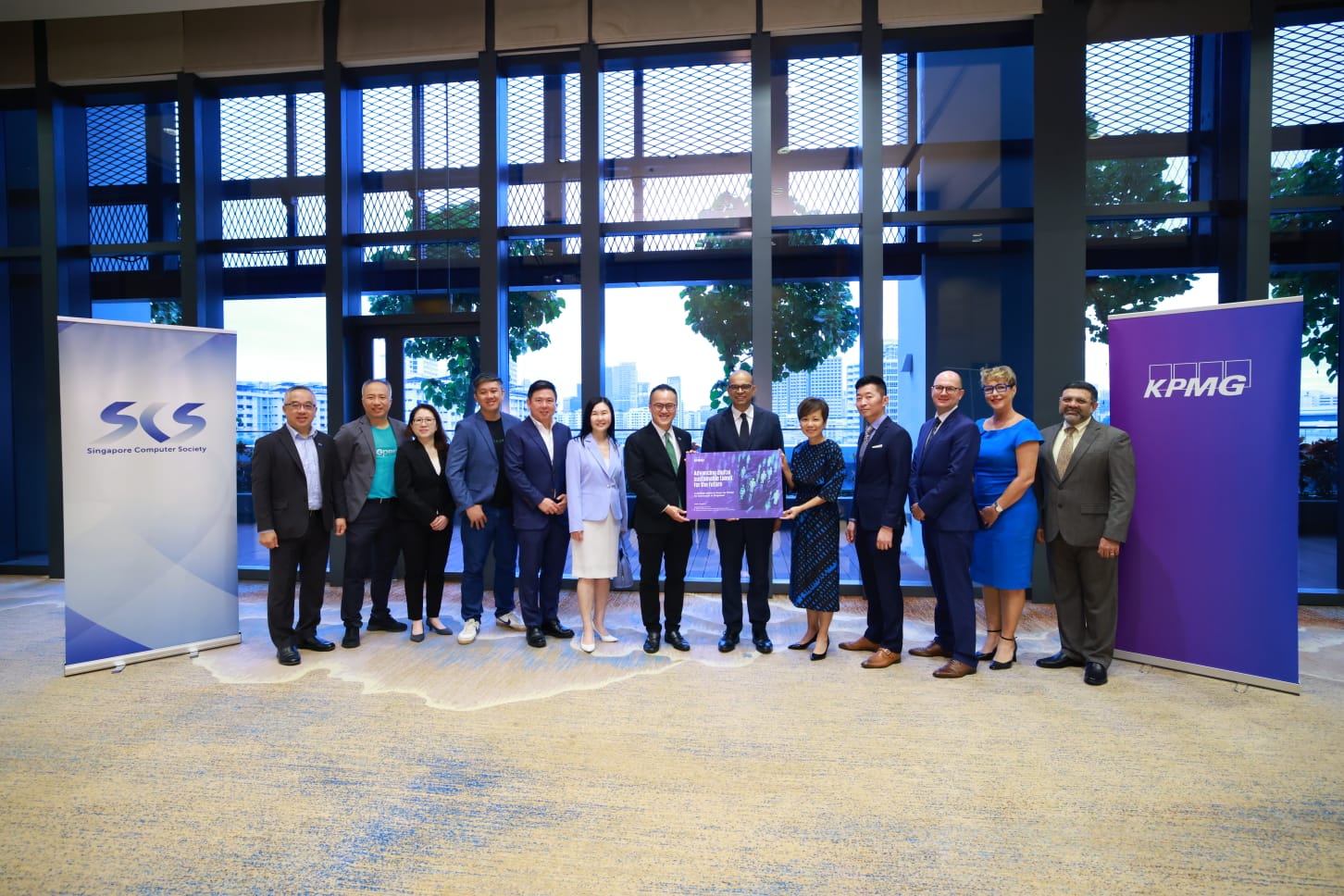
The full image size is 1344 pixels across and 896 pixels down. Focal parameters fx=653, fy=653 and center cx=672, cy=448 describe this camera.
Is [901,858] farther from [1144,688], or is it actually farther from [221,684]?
[221,684]

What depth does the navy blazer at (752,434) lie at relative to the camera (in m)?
4.12

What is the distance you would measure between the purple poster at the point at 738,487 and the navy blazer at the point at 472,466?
4.55ft

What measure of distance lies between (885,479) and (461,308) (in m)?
4.15

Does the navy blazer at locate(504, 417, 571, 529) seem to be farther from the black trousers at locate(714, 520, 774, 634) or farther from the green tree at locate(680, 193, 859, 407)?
the green tree at locate(680, 193, 859, 407)

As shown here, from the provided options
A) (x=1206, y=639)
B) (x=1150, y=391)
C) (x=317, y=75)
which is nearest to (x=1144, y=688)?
(x=1206, y=639)

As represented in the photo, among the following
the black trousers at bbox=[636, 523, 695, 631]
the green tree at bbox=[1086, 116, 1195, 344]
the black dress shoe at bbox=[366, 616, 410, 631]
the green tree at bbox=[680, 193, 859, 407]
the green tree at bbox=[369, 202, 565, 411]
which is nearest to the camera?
the black trousers at bbox=[636, 523, 695, 631]

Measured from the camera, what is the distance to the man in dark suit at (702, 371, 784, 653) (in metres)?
4.11

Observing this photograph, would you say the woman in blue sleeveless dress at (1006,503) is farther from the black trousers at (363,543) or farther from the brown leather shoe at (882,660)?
the black trousers at (363,543)

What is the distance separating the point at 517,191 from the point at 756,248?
2284mm

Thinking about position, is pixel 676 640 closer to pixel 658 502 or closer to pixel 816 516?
pixel 658 502

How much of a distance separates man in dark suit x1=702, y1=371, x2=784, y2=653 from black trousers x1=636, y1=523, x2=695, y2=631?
0.26 meters

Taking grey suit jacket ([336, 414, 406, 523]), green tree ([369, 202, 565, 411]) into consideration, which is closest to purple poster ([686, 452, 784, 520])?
grey suit jacket ([336, 414, 406, 523])

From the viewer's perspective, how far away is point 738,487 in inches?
158

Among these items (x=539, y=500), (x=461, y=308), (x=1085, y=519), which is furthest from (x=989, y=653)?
(x=461, y=308)
